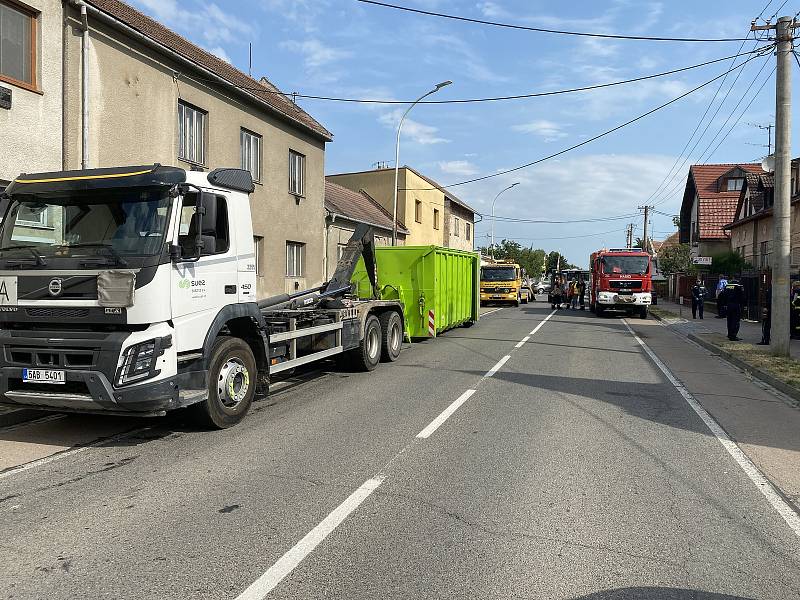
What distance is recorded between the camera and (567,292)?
34719 mm

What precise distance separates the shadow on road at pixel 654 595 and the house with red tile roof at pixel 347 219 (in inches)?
541

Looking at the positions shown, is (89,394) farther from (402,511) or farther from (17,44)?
(17,44)

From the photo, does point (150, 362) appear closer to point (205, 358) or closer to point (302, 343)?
point (205, 358)

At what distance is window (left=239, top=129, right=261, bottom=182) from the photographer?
17.5 m

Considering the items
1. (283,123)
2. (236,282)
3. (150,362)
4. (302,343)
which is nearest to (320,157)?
(283,123)

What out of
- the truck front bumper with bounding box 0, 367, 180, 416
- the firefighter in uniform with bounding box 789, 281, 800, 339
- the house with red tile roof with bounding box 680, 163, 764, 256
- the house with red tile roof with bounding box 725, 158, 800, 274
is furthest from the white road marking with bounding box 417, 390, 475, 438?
the house with red tile roof with bounding box 680, 163, 764, 256

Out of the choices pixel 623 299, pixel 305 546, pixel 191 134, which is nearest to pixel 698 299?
pixel 623 299

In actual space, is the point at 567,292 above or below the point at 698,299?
above

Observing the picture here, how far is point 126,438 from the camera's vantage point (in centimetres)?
657

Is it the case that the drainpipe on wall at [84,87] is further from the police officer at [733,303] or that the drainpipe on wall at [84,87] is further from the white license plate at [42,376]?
the police officer at [733,303]

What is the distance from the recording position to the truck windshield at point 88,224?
603cm

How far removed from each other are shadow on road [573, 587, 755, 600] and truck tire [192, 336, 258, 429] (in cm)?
433

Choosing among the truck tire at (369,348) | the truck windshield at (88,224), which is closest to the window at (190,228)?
the truck windshield at (88,224)

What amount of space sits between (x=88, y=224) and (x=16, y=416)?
2.52m
